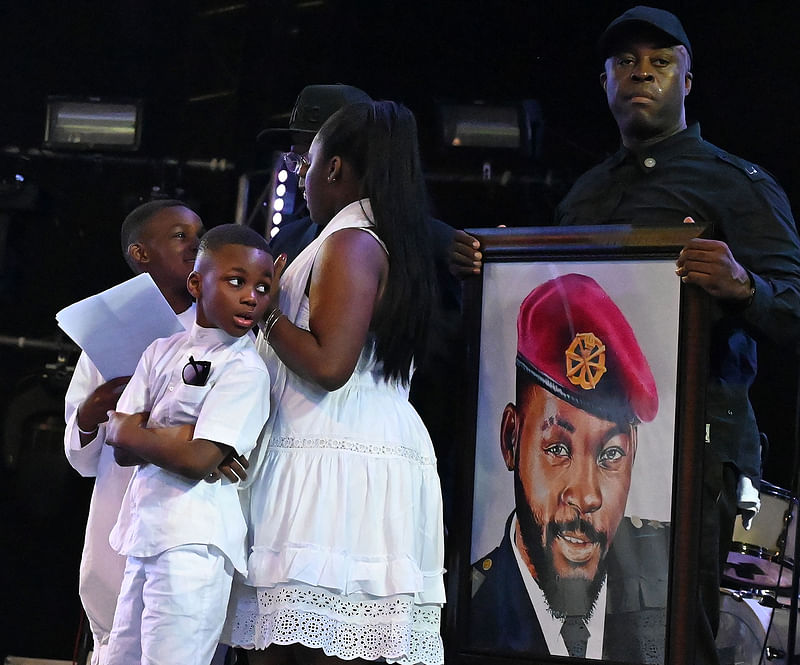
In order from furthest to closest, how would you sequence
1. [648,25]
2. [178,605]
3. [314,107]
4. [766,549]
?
1. [766,549]
2. [314,107]
3. [648,25]
4. [178,605]

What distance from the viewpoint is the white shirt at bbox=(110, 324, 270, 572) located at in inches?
95.0

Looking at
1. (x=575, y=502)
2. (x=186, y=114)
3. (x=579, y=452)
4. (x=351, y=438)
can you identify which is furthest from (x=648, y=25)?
(x=186, y=114)

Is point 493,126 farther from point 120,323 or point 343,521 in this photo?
point 343,521

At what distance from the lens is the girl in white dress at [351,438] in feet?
7.93

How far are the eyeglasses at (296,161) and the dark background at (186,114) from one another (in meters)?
0.32

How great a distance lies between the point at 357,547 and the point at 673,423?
0.88m

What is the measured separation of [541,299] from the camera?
2990 millimetres

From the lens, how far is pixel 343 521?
2465mm

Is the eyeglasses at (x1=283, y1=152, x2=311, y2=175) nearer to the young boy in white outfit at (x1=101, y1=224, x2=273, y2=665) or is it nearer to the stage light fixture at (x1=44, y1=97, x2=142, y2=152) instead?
the young boy in white outfit at (x1=101, y1=224, x2=273, y2=665)

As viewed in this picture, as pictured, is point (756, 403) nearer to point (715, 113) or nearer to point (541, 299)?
point (715, 113)

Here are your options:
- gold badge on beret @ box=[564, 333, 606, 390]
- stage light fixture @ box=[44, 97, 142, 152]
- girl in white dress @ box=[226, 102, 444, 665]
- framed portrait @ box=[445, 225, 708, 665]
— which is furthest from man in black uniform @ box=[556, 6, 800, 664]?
stage light fixture @ box=[44, 97, 142, 152]

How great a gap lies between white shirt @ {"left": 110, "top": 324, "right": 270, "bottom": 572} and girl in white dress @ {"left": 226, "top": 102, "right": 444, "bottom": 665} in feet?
0.25

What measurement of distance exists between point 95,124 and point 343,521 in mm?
3195

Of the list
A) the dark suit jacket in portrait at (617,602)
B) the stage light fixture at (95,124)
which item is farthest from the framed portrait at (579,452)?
the stage light fixture at (95,124)
